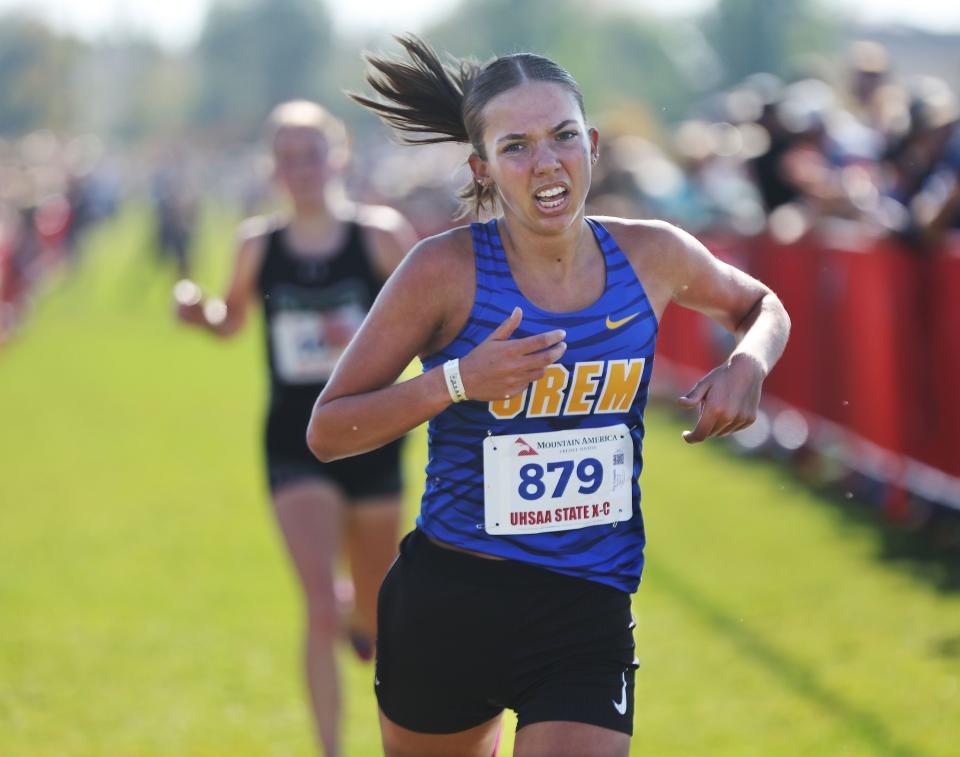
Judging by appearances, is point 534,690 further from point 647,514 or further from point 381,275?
point 647,514

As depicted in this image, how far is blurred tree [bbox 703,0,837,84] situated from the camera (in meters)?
67.2

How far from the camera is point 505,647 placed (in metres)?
3.40

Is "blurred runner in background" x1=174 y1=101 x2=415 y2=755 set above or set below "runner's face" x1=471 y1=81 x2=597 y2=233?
below

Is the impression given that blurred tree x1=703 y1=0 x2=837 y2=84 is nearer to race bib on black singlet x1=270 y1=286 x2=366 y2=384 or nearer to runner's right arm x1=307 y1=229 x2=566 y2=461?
race bib on black singlet x1=270 y1=286 x2=366 y2=384

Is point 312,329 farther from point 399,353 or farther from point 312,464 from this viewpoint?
point 399,353

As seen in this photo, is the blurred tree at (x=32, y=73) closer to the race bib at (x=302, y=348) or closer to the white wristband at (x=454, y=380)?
the race bib at (x=302, y=348)

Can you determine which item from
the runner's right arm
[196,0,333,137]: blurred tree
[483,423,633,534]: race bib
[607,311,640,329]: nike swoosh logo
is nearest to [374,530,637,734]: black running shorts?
[483,423,633,534]: race bib

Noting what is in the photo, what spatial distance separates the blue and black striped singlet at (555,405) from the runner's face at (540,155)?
0.15 metres

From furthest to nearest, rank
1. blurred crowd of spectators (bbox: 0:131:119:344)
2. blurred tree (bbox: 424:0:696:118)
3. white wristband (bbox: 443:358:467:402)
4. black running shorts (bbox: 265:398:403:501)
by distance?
blurred tree (bbox: 424:0:696:118) < blurred crowd of spectators (bbox: 0:131:119:344) < black running shorts (bbox: 265:398:403:501) < white wristband (bbox: 443:358:467:402)

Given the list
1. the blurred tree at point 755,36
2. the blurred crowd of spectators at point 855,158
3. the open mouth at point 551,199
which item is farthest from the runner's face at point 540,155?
the blurred tree at point 755,36

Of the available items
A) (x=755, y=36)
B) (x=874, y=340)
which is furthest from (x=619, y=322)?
(x=755, y=36)

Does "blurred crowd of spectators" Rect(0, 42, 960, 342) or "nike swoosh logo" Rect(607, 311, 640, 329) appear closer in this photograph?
"nike swoosh logo" Rect(607, 311, 640, 329)

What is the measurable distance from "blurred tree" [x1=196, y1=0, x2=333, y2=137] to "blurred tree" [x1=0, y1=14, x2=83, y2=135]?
1866 inches

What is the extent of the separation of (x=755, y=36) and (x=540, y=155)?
67480 mm
